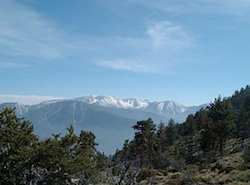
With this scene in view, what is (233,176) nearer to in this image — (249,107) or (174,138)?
(249,107)

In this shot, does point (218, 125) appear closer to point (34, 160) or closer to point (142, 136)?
point (142, 136)

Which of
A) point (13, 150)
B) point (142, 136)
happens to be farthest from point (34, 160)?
point (142, 136)

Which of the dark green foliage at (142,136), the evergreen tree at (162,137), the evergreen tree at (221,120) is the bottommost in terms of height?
the evergreen tree at (162,137)

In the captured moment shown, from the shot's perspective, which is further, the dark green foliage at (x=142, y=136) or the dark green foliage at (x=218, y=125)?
the dark green foliage at (x=142, y=136)

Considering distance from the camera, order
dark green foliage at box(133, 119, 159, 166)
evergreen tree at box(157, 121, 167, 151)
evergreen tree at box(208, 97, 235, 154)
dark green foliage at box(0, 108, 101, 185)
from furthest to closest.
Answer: evergreen tree at box(157, 121, 167, 151)
dark green foliage at box(133, 119, 159, 166)
evergreen tree at box(208, 97, 235, 154)
dark green foliage at box(0, 108, 101, 185)

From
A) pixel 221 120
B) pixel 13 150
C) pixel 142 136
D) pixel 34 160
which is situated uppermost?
pixel 221 120

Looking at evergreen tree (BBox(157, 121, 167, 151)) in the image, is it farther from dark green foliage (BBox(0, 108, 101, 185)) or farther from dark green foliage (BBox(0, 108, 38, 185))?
dark green foliage (BBox(0, 108, 38, 185))

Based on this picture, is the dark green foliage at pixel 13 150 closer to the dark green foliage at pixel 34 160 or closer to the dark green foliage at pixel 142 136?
Result: the dark green foliage at pixel 34 160

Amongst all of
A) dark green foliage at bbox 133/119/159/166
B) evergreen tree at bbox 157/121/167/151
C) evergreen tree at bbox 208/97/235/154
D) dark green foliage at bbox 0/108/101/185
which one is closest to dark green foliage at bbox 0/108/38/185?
dark green foliage at bbox 0/108/101/185

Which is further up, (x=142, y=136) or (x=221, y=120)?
(x=221, y=120)

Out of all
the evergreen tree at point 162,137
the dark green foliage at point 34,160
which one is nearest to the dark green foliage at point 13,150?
the dark green foliage at point 34,160

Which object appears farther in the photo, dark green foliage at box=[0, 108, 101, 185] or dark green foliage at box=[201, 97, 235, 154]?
dark green foliage at box=[201, 97, 235, 154]

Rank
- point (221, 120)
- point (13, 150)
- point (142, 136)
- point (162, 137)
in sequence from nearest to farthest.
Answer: point (13, 150), point (221, 120), point (142, 136), point (162, 137)

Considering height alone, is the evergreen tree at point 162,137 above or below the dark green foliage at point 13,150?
below
